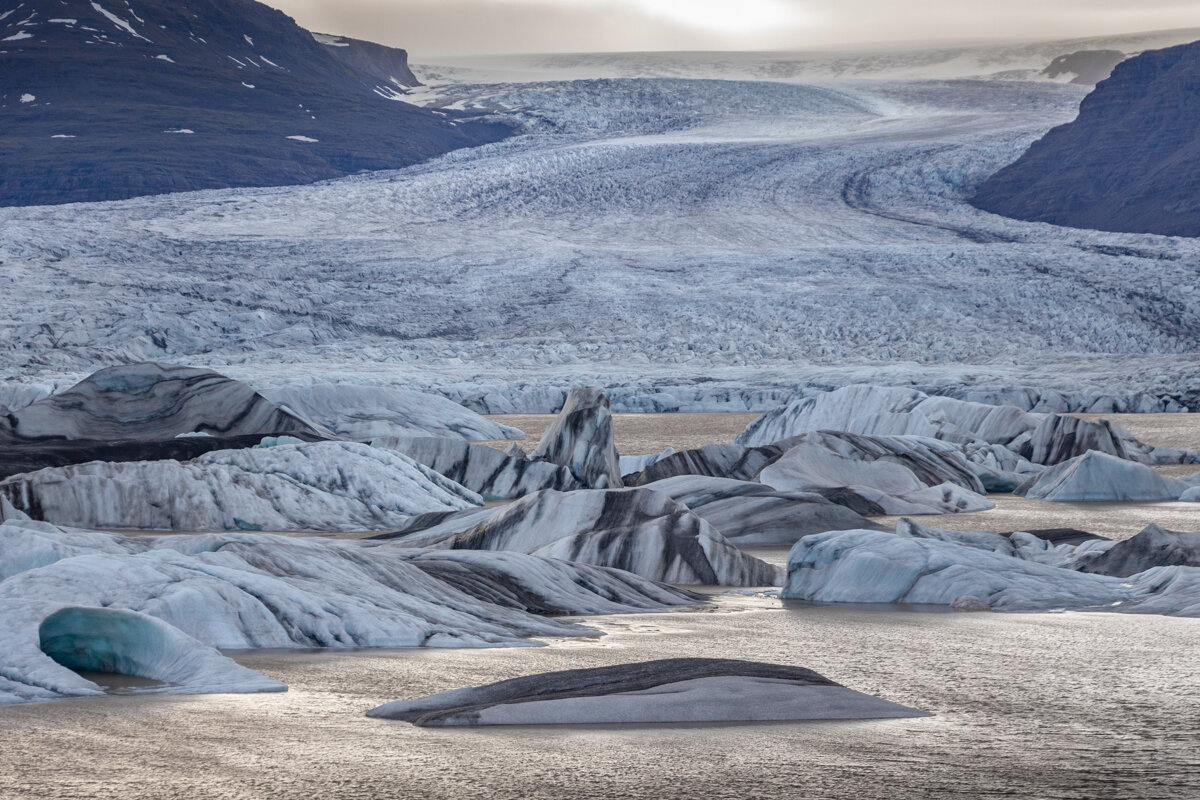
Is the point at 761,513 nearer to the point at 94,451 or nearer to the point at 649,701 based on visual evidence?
the point at 649,701

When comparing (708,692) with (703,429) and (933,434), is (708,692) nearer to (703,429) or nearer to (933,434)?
(933,434)

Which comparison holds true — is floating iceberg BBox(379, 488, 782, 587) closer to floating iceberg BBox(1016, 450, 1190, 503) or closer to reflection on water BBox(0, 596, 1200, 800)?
reflection on water BBox(0, 596, 1200, 800)

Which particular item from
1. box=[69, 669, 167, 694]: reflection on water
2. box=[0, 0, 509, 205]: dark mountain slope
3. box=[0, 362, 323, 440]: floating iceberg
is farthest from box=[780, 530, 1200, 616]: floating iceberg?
box=[0, 0, 509, 205]: dark mountain slope

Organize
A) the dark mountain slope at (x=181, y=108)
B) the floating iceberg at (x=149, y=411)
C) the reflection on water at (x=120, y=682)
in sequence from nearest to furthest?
the reflection on water at (x=120, y=682) → the floating iceberg at (x=149, y=411) → the dark mountain slope at (x=181, y=108)

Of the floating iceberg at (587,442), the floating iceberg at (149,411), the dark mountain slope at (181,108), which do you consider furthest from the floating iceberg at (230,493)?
the dark mountain slope at (181,108)

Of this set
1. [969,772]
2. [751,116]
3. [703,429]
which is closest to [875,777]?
[969,772]

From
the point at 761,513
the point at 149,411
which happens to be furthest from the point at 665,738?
the point at 149,411

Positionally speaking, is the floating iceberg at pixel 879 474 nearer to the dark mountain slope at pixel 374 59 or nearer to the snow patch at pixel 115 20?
the snow patch at pixel 115 20
